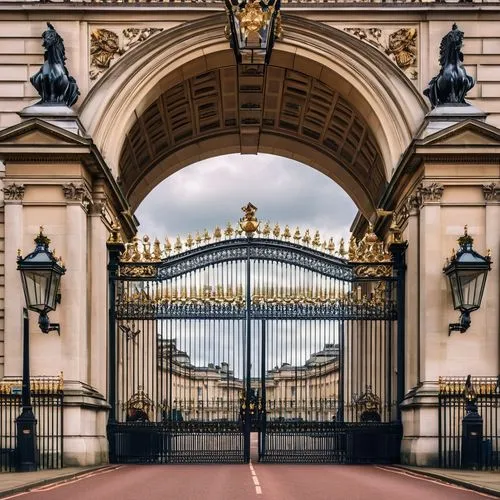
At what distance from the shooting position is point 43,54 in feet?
117

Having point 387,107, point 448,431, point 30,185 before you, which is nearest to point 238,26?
point 387,107

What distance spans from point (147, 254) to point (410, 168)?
7474 mm

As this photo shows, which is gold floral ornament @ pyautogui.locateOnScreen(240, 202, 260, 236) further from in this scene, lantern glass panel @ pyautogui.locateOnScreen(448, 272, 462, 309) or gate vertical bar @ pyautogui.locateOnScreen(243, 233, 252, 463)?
lantern glass panel @ pyautogui.locateOnScreen(448, 272, 462, 309)

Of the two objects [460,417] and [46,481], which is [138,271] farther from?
[46,481]

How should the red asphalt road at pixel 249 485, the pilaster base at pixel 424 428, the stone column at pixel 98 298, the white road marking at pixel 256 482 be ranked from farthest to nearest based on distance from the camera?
the stone column at pixel 98 298 → the pilaster base at pixel 424 428 → the white road marking at pixel 256 482 → the red asphalt road at pixel 249 485

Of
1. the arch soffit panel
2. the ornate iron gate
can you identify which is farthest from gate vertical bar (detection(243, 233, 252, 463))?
the arch soffit panel

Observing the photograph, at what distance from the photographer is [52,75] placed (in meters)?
34.4

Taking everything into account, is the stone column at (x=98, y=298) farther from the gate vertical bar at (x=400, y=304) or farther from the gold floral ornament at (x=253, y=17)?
the gate vertical bar at (x=400, y=304)

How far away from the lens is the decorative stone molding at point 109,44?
3606 centimetres

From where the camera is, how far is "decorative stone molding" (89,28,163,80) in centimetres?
3606

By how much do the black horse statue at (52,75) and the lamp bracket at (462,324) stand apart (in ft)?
37.6

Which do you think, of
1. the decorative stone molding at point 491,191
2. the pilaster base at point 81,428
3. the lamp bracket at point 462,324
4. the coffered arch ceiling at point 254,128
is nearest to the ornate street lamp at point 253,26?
the coffered arch ceiling at point 254,128

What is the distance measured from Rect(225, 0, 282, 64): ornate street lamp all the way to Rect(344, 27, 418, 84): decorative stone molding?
2.20m

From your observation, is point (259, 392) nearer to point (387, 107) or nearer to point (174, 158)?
point (387, 107)
